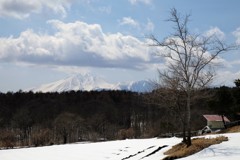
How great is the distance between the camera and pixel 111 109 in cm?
15838

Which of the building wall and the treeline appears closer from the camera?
the building wall

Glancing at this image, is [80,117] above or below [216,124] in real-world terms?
above

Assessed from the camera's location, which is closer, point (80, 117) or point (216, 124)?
point (216, 124)

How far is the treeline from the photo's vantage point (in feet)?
335

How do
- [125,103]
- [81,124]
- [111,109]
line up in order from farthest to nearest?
[125,103] < [111,109] < [81,124]

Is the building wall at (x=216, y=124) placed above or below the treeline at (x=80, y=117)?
A: below

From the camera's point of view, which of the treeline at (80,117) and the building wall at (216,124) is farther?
the treeline at (80,117)

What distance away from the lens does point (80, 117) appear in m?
137

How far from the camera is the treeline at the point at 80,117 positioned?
102 metres

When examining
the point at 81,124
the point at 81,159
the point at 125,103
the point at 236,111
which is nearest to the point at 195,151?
the point at 81,159

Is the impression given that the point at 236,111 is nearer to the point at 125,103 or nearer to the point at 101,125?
the point at 101,125

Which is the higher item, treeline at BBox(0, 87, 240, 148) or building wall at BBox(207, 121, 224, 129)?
treeline at BBox(0, 87, 240, 148)

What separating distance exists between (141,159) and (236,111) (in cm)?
3114

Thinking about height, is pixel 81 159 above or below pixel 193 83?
below
